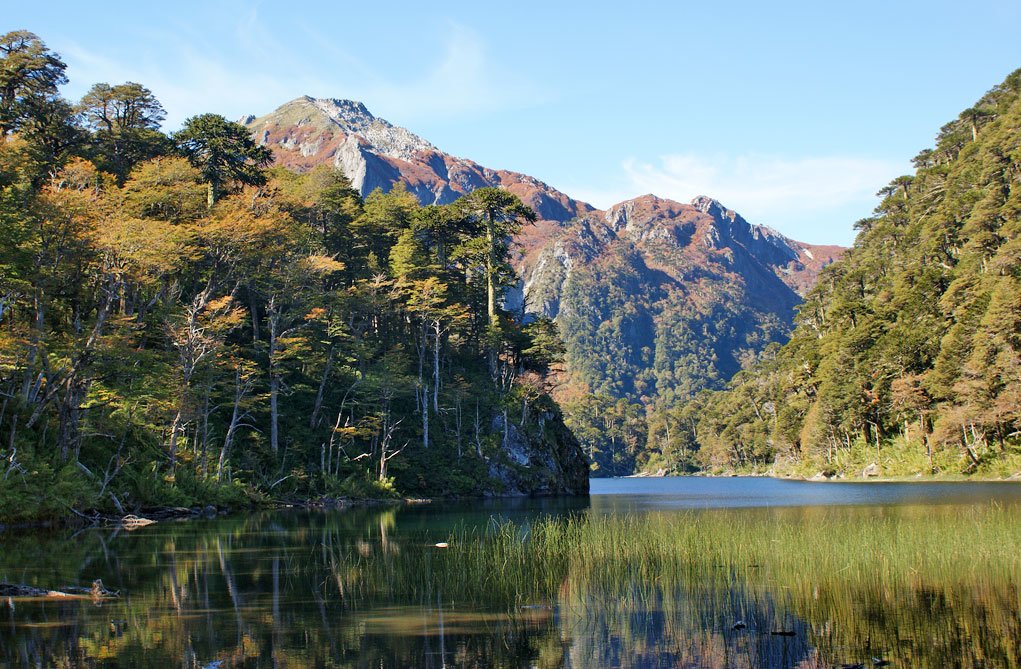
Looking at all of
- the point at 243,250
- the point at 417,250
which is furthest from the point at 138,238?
the point at 417,250

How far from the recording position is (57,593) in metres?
13.4

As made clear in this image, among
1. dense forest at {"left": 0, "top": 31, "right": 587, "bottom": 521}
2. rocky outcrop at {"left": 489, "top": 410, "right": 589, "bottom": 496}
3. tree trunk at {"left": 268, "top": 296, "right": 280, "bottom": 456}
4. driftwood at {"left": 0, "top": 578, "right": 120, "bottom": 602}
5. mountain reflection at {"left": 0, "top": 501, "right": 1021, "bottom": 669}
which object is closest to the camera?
mountain reflection at {"left": 0, "top": 501, "right": 1021, "bottom": 669}

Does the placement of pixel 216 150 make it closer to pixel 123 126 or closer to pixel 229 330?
pixel 123 126

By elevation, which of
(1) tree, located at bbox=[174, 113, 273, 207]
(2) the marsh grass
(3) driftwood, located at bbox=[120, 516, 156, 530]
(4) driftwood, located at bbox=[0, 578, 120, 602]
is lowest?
(3) driftwood, located at bbox=[120, 516, 156, 530]

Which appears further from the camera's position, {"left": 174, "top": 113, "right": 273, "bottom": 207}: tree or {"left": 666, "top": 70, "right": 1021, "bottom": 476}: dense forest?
{"left": 666, "top": 70, "right": 1021, "bottom": 476}: dense forest

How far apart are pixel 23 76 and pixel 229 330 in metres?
23.7

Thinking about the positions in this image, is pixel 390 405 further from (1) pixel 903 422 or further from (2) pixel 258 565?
(1) pixel 903 422

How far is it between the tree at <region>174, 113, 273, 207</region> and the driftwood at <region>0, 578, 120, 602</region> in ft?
145

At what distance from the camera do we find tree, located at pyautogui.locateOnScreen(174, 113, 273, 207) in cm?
5569

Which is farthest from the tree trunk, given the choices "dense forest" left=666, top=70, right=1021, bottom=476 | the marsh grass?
"dense forest" left=666, top=70, right=1021, bottom=476

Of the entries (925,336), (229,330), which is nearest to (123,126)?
(229,330)

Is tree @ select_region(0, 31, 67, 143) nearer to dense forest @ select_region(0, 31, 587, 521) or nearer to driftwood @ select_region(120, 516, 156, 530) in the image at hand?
dense forest @ select_region(0, 31, 587, 521)

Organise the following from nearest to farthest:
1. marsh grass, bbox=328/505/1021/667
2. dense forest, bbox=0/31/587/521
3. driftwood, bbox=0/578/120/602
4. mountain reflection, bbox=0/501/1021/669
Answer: mountain reflection, bbox=0/501/1021/669, marsh grass, bbox=328/505/1021/667, driftwood, bbox=0/578/120/602, dense forest, bbox=0/31/587/521

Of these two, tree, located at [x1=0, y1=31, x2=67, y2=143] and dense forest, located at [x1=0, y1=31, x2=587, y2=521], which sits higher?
tree, located at [x1=0, y1=31, x2=67, y2=143]
